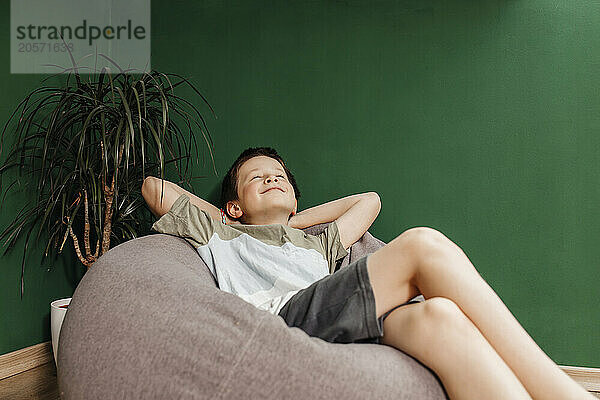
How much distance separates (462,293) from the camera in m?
1.27

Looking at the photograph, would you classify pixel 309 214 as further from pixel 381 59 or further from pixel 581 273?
pixel 581 273

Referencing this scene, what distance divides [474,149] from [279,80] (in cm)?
87

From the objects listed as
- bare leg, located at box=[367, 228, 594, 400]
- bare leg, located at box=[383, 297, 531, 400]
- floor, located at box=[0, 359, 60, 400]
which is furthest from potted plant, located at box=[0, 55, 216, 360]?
bare leg, located at box=[383, 297, 531, 400]

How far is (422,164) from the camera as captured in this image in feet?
7.73

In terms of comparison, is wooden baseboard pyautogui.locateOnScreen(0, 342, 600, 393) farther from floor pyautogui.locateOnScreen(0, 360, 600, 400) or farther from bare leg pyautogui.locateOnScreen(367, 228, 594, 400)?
bare leg pyautogui.locateOnScreen(367, 228, 594, 400)

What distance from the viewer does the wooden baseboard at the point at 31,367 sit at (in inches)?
84.7

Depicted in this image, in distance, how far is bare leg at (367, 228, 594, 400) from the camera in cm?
116

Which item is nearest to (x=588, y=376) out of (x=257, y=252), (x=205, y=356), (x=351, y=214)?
(x=351, y=214)

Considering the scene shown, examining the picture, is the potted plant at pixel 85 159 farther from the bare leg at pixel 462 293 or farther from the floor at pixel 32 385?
the bare leg at pixel 462 293

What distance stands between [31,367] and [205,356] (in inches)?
57.0

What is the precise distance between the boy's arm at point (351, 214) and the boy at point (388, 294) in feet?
0.30

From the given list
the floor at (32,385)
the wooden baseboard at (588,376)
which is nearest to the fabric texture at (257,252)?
the floor at (32,385)

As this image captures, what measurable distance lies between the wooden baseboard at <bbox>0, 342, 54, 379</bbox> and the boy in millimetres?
824

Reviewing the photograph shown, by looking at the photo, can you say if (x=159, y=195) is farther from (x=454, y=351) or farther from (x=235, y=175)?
(x=454, y=351)
